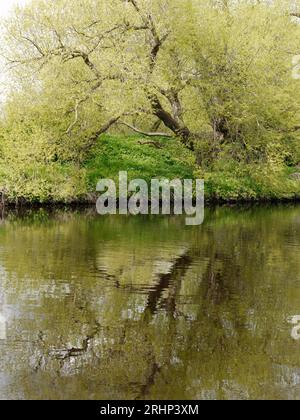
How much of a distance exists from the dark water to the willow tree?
547 inches

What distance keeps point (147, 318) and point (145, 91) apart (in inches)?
905

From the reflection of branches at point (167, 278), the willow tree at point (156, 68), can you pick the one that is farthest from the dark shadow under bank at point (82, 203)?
the reflection of branches at point (167, 278)

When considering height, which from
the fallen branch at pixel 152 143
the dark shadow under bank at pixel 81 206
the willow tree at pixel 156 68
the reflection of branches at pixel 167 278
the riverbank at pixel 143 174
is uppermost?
the willow tree at pixel 156 68

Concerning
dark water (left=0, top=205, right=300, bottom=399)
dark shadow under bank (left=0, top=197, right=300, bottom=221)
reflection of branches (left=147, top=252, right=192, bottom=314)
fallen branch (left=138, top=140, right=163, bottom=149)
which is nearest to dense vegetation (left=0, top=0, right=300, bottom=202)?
dark shadow under bank (left=0, top=197, right=300, bottom=221)

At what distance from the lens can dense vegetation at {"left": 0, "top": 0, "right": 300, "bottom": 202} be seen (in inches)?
1244

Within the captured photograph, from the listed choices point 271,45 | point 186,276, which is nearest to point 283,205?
point 271,45

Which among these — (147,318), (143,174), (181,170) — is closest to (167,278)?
(147,318)

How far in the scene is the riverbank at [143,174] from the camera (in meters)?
31.4

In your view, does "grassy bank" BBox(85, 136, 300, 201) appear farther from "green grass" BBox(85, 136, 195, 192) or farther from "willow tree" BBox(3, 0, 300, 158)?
"willow tree" BBox(3, 0, 300, 158)

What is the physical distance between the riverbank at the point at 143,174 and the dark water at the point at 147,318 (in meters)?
11.6

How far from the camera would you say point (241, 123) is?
34.3 meters

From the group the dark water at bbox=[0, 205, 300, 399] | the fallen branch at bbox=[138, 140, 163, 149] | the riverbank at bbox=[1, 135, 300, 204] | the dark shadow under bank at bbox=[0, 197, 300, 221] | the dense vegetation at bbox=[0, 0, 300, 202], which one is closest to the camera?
the dark water at bbox=[0, 205, 300, 399]

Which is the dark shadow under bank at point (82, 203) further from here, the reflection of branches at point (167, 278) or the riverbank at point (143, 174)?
the reflection of branches at point (167, 278)

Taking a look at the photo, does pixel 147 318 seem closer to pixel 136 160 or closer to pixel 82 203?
pixel 82 203
